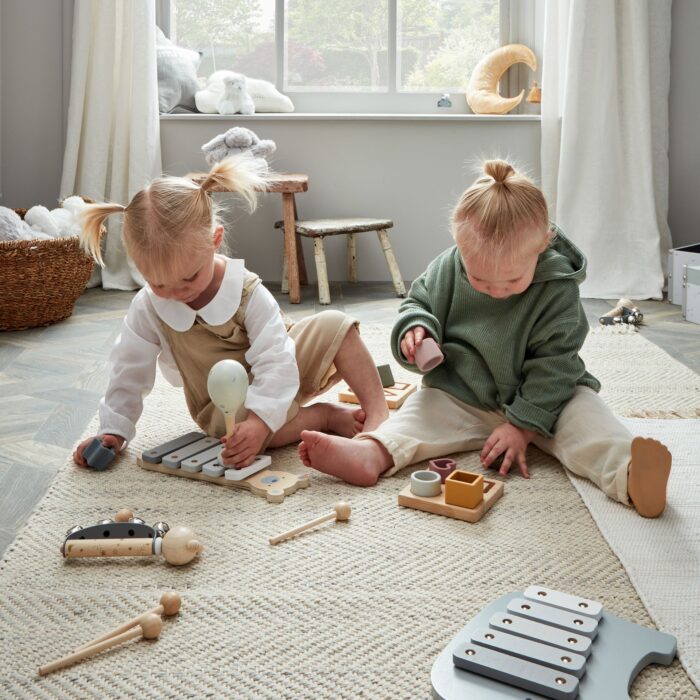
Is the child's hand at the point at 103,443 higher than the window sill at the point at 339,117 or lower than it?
lower

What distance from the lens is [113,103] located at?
3.11m

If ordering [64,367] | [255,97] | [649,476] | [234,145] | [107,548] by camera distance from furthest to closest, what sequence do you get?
[255,97]
[234,145]
[64,367]
[649,476]
[107,548]

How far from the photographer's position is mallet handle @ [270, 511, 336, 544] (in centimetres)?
117

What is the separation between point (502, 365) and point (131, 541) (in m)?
0.66

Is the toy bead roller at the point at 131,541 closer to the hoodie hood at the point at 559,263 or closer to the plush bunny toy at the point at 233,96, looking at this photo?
the hoodie hood at the point at 559,263

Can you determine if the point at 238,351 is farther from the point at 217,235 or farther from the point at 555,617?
the point at 555,617

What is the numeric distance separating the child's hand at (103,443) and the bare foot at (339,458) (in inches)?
12.6

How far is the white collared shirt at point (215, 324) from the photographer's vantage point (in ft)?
4.60

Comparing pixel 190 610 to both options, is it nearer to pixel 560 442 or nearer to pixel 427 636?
pixel 427 636

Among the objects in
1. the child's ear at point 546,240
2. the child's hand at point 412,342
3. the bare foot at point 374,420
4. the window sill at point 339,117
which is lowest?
the bare foot at point 374,420

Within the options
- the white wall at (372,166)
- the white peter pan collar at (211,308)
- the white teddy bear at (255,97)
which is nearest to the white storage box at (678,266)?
the white wall at (372,166)

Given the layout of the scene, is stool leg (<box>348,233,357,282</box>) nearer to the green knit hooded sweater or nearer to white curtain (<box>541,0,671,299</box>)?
white curtain (<box>541,0,671,299</box>)

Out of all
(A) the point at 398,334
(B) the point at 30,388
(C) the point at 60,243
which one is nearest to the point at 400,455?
(A) the point at 398,334

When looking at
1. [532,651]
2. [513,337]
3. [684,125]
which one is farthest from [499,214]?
[684,125]
